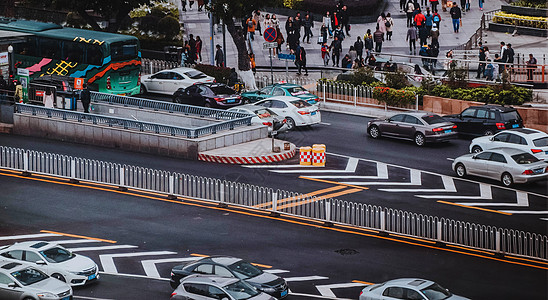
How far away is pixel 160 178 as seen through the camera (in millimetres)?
36594

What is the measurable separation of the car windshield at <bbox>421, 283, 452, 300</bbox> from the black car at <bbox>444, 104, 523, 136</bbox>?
1822 centimetres

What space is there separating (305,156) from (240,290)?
15.2m

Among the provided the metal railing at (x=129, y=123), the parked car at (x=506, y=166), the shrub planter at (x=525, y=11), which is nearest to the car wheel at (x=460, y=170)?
the parked car at (x=506, y=166)

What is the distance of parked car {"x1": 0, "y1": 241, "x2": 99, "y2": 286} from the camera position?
26391 millimetres

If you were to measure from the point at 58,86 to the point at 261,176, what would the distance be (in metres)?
15.9

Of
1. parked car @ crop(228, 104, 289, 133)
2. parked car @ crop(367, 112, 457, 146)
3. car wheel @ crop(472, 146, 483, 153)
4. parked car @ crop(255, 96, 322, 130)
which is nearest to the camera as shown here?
car wheel @ crop(472, 146, 483, 153)

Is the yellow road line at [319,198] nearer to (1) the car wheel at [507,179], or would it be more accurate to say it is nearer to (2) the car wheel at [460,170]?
(2) the car wheel at [460,170]

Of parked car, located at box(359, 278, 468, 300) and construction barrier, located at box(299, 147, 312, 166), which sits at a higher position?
construction barrier, located at box(299, 147, 312, 166)

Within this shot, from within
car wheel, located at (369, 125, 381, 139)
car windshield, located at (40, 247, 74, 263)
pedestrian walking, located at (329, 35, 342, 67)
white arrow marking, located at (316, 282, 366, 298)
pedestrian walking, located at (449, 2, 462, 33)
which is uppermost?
pedestrian walking, located at (449, 2, 462, 33)

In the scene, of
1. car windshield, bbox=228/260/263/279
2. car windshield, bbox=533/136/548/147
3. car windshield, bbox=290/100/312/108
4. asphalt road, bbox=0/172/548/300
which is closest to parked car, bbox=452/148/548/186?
car windshield, bbox=533/136/548/147

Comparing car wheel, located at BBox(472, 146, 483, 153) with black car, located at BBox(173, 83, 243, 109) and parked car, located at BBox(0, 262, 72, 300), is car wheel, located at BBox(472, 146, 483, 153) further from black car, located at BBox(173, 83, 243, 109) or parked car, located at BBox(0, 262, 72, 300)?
parked car, located at BBox(0, 262, 72, 300)

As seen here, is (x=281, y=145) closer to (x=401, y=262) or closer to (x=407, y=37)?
(x=401, y=262)

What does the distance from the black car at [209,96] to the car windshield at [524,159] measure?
15802mm

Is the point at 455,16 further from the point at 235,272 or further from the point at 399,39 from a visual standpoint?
the point at 235,272
